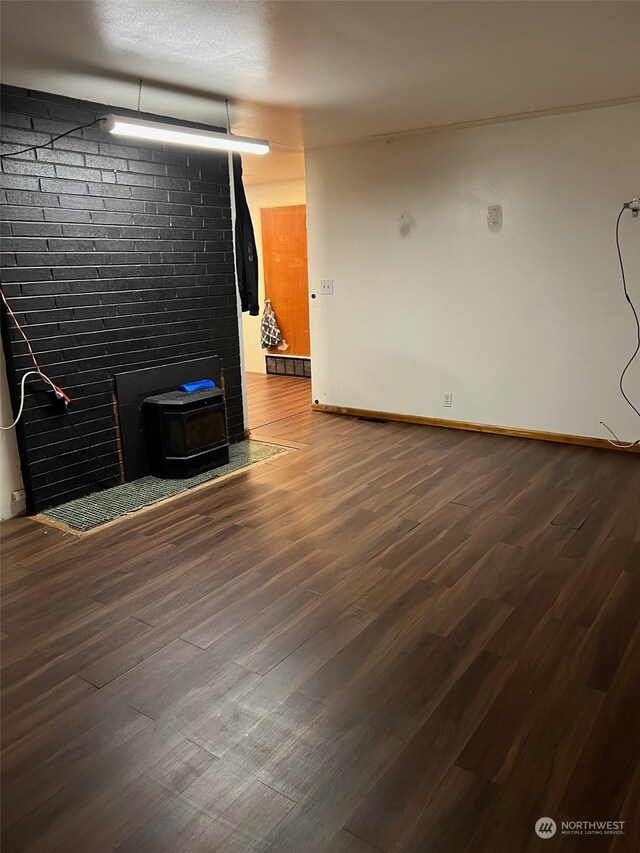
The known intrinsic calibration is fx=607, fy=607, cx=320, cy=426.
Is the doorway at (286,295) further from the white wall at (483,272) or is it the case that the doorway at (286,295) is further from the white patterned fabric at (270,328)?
the white wall at (483,272)

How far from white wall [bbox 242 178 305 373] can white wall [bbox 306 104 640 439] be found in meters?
1.86

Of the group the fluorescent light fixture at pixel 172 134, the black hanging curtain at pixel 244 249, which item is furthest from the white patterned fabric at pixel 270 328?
the fluorescent light fixture at pixel 172 134

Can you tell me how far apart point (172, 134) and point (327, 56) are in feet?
3.51

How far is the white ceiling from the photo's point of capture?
2459mm

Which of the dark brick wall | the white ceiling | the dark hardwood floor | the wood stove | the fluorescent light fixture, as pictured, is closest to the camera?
the dark hardwood floor

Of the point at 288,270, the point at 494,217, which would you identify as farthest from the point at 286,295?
the point at 494,217

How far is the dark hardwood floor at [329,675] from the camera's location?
167cm

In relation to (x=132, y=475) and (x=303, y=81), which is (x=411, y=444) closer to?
(x=132, y=475)

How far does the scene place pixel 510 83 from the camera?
361 centimetres

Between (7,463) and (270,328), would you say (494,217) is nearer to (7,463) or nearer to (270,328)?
(270,328)

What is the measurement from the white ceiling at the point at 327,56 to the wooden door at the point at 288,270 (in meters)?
3.21

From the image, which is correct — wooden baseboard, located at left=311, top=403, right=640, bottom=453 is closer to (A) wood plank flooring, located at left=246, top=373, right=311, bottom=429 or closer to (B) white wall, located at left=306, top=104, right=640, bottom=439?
(B) white wall, located at left=306, top=104, right=640, bottom=439

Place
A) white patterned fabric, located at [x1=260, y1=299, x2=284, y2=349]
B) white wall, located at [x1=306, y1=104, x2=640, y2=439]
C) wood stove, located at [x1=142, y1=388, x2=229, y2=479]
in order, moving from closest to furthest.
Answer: wood stove, located at [x1=142, y1=388, x2=229, y2=479]
white wall, located at [x1=306, y1=104, x2=640, y2=439]
white patterned fabric, located at [x1=260, y1=299, x2=284, y2=349]

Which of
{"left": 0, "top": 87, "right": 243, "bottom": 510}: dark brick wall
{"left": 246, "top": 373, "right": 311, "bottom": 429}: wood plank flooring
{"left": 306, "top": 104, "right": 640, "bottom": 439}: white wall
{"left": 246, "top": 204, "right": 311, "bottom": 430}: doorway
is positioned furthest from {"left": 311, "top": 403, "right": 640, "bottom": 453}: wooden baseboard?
{"left": 0, "top": 87, "right": 243, "bottom": 510}: dark brick wall
